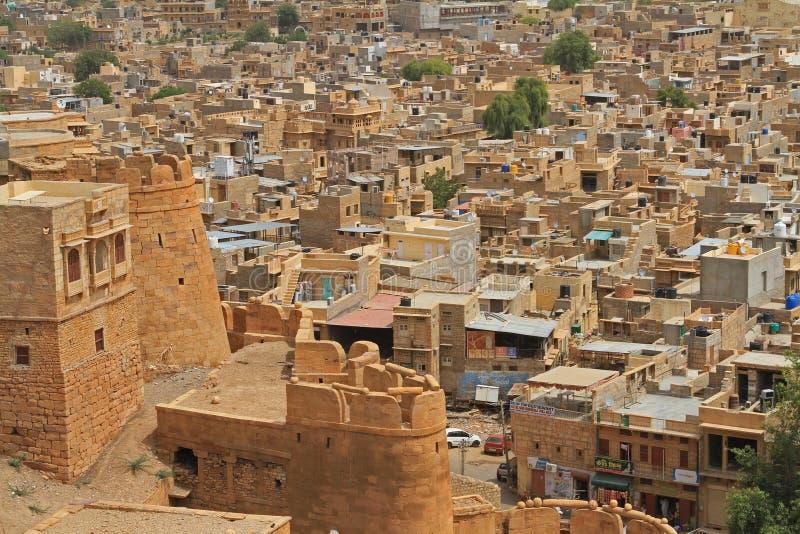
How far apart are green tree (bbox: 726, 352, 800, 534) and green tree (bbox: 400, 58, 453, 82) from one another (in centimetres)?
9052

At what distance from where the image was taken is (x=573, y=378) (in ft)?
136

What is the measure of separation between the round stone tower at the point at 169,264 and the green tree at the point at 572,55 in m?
101

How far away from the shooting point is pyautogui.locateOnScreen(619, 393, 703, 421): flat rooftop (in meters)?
39.0

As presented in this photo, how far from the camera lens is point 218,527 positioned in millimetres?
25516

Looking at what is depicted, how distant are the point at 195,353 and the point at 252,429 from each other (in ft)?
11.9

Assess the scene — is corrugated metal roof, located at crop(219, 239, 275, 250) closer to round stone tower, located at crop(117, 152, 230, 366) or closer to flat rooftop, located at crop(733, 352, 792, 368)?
flat rooftop, located at crop(733, 352, 792, 368)

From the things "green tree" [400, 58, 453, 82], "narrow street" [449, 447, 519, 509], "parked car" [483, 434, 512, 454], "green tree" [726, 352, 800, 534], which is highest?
"green tree" [400, 58, 453, 82]

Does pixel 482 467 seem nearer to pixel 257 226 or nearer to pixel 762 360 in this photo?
pixel 762 360

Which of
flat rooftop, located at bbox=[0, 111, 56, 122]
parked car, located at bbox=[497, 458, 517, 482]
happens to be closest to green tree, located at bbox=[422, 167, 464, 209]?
parked car, located at bbox=[497, 458, 517, 482]

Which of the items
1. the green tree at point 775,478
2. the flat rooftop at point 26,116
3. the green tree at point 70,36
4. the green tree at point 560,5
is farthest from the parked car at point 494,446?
the green tree at point 560,5

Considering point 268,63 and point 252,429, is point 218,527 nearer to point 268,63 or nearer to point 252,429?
point 252,429

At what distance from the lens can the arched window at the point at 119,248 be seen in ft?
93.0

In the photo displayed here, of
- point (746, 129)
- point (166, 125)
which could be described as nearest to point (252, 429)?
point (746, 129)

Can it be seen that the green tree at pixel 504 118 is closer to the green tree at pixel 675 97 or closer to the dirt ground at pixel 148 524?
the green tree at pixel 675 97
